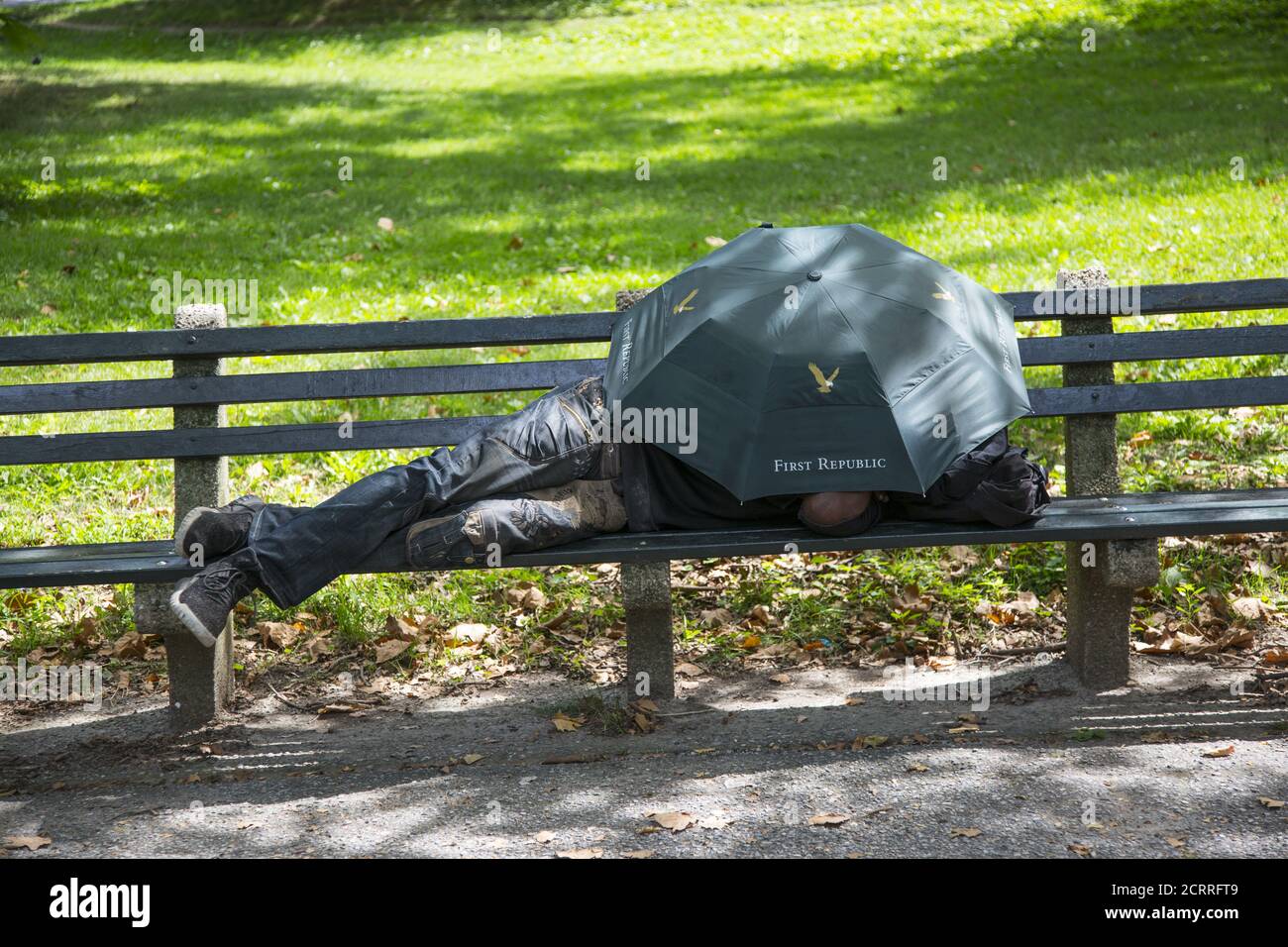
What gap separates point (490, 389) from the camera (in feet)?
14.2

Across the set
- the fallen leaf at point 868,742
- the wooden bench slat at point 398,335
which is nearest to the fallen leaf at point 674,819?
the fallen leaf at point 868,742

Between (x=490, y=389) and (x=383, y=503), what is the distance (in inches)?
28.9

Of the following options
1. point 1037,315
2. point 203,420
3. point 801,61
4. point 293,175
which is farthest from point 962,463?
point 801,61

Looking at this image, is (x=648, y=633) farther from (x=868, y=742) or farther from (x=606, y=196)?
(x=606, y=196)

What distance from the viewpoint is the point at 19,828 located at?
3479 millimetres

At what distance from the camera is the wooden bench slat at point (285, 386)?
4215 millimetres

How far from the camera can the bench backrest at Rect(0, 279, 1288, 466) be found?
13.7 feet

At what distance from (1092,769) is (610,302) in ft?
14.7

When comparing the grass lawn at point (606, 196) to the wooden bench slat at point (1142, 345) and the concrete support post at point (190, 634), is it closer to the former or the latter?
the concrete support post at point (190, 634)

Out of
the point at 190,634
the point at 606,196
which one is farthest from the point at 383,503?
the point at 606,196

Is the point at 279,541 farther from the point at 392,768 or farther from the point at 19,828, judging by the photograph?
the point at 19,828

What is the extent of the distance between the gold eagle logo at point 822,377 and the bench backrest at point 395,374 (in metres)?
0.94

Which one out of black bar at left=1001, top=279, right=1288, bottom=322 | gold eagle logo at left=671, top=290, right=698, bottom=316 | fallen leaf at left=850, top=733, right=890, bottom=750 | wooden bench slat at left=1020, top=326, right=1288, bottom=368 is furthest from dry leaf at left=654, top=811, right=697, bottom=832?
black bar at left=1001, top=279, right=1288, bottom=322

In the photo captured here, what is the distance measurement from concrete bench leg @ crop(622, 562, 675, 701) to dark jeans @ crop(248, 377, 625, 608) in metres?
0.22
